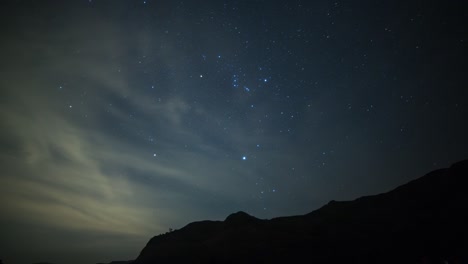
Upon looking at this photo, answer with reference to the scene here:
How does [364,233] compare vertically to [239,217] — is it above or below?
below

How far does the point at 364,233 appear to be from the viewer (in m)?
42.8

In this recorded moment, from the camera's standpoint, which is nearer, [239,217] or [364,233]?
[364,233]

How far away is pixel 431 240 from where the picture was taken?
35.1 metres

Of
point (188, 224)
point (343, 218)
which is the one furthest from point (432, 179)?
point (188, 224)

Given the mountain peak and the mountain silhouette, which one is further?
the mountain peak

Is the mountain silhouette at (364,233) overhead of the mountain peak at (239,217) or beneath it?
beneath

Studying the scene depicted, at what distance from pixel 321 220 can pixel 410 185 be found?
19.7 meters

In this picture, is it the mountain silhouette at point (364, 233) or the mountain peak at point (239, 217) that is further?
the mountain peak at point (239, 217)

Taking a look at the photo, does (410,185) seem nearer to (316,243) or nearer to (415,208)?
(415,208)

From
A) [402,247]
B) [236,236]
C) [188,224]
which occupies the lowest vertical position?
[402,247]

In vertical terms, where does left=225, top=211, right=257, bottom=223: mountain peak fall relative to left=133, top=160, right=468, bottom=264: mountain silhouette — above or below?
above

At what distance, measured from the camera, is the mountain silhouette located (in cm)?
3537

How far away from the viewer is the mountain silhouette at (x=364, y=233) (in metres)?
35.4

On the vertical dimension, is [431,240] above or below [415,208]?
below
